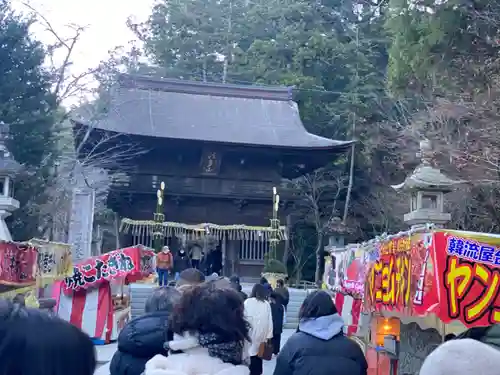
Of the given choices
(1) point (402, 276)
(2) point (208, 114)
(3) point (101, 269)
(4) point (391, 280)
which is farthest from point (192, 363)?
(2) point (208, 114)

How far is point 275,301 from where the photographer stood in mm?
10594

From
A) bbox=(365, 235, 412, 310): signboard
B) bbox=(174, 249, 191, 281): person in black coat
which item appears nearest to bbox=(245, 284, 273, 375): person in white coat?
bbox=(365, 235, 412, 310): signboard

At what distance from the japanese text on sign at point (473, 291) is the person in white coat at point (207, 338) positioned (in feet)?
A: 6.24

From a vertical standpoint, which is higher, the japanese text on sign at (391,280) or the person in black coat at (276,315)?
the japanese text on sign at (391,280)

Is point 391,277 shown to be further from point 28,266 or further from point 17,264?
point 28,266

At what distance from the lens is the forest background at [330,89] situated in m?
12.3

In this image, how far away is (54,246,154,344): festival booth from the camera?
484 inches

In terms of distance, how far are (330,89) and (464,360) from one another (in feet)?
105

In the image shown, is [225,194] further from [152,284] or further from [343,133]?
[343,133]

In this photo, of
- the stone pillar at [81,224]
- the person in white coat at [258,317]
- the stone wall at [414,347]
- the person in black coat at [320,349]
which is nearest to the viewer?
the person in black coat at [320,349]

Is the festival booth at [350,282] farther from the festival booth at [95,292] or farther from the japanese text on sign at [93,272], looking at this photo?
the japanese text on sign at [93,272]

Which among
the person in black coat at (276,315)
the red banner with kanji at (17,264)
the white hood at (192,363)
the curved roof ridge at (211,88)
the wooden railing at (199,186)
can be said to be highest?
the curved roof ridge at (211,88)

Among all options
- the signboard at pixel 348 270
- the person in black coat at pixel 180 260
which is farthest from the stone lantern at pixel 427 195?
the person in black coat at pixel 180 260

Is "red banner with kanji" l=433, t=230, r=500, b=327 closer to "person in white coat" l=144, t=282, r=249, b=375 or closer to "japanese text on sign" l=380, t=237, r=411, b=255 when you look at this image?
"japanese text on sign" l=380, t=237, r=411, b=255
